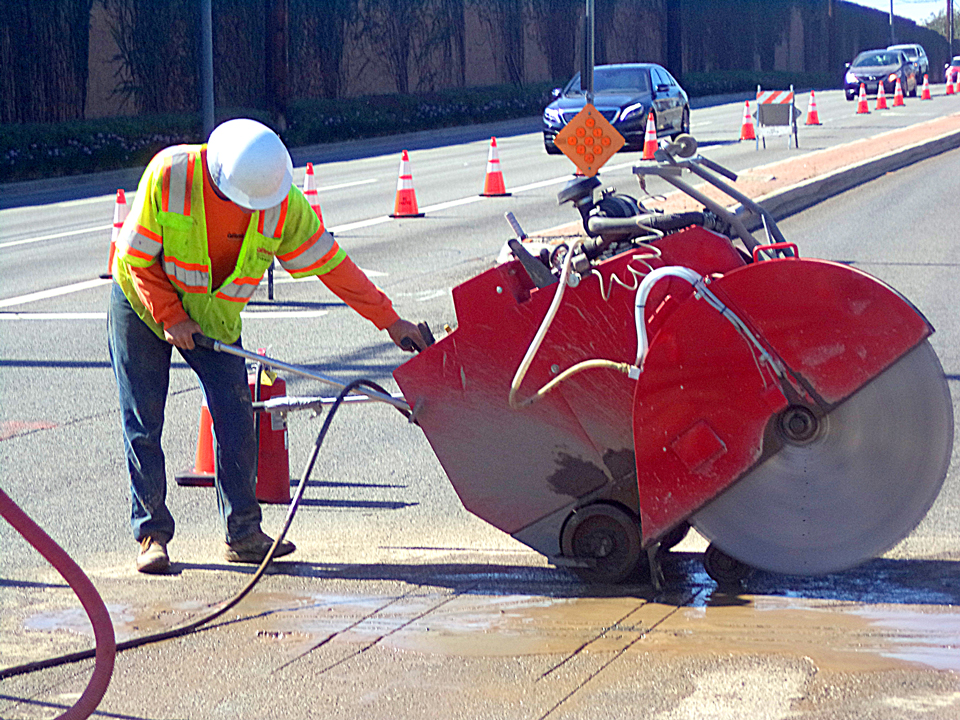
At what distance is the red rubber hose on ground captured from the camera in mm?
3305

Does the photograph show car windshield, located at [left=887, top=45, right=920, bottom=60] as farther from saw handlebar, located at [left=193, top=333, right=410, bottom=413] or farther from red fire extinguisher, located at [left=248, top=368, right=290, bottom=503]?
saw handlebar, located at [left=193, top=333, right=410, bottom=413]

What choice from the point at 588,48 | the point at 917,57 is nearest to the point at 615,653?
the point at 588,48

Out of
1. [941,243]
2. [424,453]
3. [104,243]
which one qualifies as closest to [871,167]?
[941,243]

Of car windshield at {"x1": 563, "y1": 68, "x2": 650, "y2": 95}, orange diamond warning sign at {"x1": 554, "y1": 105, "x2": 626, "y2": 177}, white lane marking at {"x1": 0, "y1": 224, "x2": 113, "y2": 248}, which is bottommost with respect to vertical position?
white lane marking at {"x1": 0, "y1": 224, "x2": 113, "y2": 248}

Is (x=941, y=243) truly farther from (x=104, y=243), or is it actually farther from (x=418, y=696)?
(x=418, y=696)

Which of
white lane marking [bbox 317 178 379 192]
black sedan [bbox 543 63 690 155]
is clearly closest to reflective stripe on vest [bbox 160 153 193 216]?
white lane marking [bbox 317 178 379 192]

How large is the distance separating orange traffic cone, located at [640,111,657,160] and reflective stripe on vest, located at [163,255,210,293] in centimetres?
1529

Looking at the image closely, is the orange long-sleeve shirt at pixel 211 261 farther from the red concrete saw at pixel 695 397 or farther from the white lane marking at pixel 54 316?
the white lane marking at pixel 54 316

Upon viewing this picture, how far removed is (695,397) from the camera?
3891 millimetres

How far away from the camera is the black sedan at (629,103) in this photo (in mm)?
22688

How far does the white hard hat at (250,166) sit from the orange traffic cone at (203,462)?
1.22 meters

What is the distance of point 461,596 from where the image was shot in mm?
4320

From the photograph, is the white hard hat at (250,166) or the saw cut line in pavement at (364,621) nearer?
the saw cut line in pavement at (364,621)

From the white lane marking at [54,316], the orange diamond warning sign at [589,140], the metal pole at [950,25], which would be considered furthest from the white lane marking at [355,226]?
the metal pole at [950,25]
